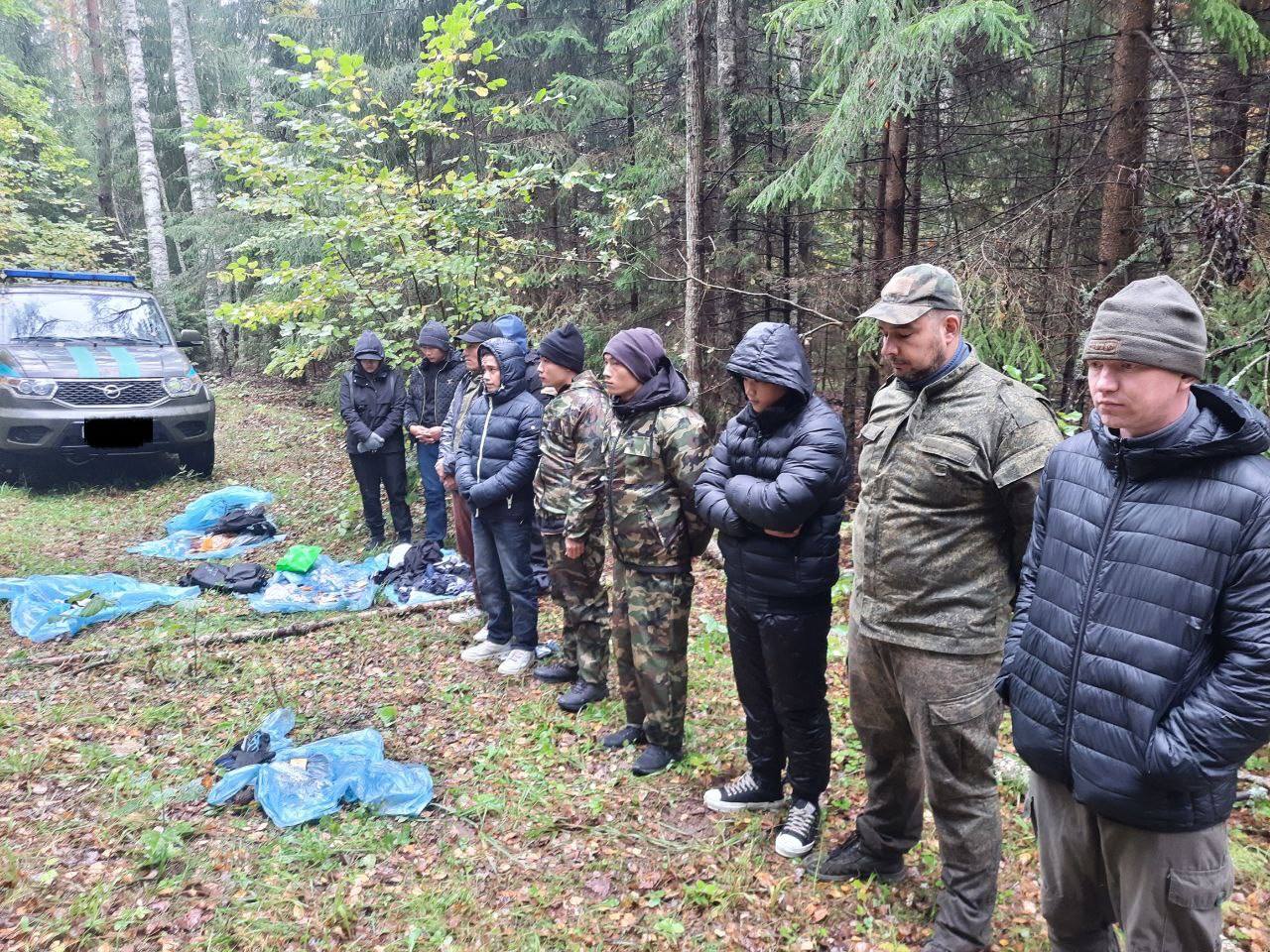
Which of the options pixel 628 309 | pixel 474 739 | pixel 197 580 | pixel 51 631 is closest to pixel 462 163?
pixel 628 309

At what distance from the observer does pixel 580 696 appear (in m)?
4.68

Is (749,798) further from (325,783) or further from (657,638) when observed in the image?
(325,783)

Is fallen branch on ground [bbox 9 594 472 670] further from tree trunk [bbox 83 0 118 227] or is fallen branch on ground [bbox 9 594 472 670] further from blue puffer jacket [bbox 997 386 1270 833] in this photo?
tree trunk [bbox 83 0 118 227]

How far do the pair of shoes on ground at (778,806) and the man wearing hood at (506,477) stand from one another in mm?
1962

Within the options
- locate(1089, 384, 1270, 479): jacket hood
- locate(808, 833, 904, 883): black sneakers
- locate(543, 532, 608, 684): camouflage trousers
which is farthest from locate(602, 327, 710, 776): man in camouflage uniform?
locate(1089, 384, 1270, 479): jacket hood

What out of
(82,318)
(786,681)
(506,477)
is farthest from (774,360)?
(82,318)

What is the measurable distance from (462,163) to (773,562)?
404 inches

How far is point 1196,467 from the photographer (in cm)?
176

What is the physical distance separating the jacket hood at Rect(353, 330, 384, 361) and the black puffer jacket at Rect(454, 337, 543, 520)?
2.51 meters

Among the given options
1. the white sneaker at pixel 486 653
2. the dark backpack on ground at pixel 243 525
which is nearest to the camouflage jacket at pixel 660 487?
the white sneaker at pixel 486 653

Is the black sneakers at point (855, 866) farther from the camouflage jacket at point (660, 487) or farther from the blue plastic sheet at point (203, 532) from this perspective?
the blue plastic sheet at point (203, 532)

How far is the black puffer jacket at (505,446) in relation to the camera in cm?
501

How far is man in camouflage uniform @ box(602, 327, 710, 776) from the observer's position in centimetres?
373

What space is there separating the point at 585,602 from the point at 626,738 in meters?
0.86
